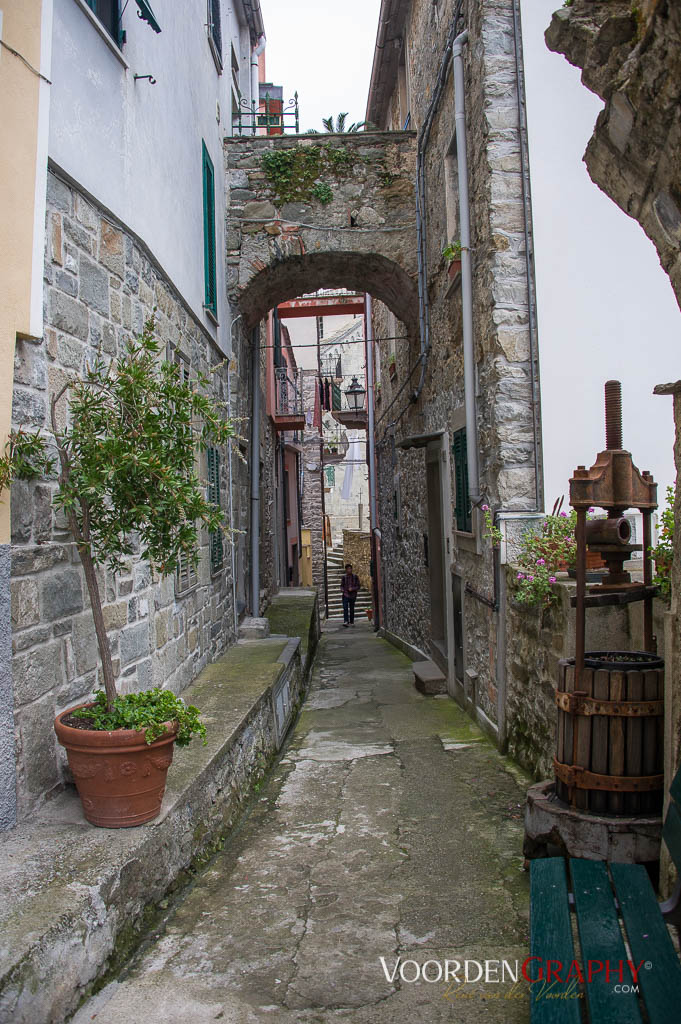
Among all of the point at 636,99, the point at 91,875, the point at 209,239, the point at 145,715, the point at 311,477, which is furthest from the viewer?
the point at 311,477

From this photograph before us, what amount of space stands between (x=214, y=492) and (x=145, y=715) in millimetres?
4127

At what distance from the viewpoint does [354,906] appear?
10.2ft

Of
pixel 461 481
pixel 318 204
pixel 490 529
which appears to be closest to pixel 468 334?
pixel 461 481

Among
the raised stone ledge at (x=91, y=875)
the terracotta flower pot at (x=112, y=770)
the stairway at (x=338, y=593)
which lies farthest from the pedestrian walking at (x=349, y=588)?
the terracotta flower pot at (x=112, y=770)

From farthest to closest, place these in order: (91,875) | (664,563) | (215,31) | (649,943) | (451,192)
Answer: (215,31) < (451,192) < (664,563) < (91,875) < (649,943)

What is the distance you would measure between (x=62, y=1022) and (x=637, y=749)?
2072 millimetres

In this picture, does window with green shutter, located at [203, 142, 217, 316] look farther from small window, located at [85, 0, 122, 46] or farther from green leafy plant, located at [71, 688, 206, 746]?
green leafy plant, located at [71, 688, 206, 746]

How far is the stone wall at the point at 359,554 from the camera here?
26422 millimetres

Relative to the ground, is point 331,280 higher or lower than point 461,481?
higher

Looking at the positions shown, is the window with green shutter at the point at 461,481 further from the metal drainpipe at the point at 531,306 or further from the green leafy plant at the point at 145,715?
the green leafy plant at the point at 145,715

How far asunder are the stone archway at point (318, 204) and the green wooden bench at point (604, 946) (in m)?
7.17

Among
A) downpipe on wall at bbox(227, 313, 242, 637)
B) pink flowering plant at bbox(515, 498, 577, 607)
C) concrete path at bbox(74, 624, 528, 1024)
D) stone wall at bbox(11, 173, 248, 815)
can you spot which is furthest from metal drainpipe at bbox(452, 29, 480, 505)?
downpipe on wall at bbox(227, 313, 242, 637)

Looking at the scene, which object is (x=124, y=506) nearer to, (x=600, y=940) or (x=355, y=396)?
(x=600, y=940)

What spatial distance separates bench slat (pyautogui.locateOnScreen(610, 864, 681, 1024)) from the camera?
173 cm
